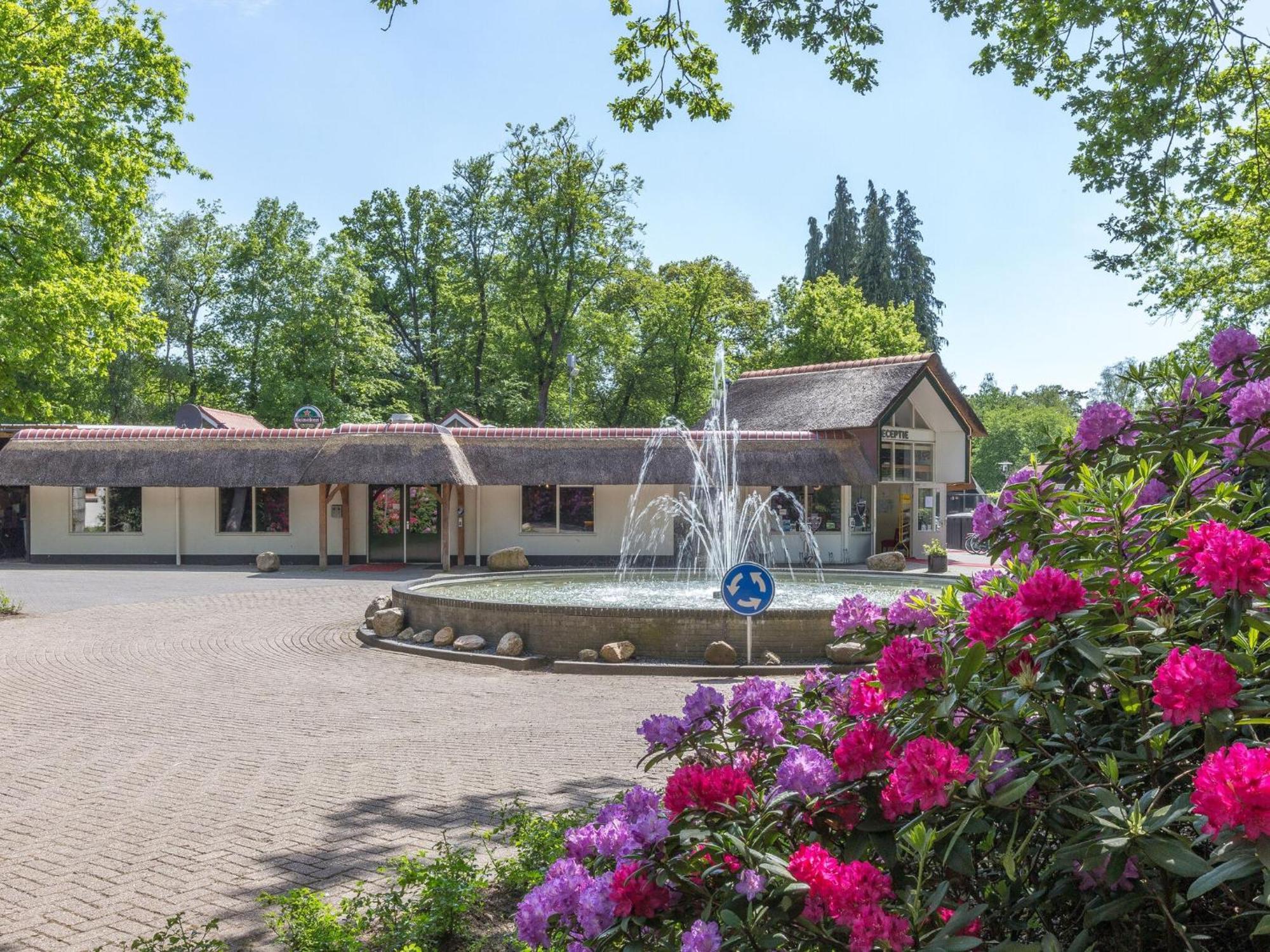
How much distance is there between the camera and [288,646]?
13930 millimetres

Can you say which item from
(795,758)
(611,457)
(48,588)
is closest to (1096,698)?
(795,758)

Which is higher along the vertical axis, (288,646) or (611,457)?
(611,457)

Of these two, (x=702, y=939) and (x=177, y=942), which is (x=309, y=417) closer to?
(x=177, y=942)

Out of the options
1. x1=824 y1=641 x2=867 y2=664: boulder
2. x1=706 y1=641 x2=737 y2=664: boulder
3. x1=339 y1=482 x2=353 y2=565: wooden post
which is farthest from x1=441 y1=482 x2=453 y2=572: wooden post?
x1=824 y1=641 x2=867 y2=664: boulder

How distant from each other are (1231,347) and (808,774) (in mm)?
2103

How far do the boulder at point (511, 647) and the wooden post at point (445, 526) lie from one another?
14.1 metres

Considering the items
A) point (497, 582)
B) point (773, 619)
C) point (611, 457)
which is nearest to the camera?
point (773, 619)

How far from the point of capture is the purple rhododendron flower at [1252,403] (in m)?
2.61

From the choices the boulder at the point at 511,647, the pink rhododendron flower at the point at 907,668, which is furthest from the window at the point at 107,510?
the pink rhododendron flower at the point at 907,668

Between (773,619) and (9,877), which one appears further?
(773,619)

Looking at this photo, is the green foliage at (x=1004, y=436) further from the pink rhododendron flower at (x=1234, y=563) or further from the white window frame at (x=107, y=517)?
the pink rhododendron flower at (x=1234, y=563)

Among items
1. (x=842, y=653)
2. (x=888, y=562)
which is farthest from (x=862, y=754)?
(x=888, y=562)

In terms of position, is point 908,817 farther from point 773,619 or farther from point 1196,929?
point 773,619

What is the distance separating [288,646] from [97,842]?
8244mm
